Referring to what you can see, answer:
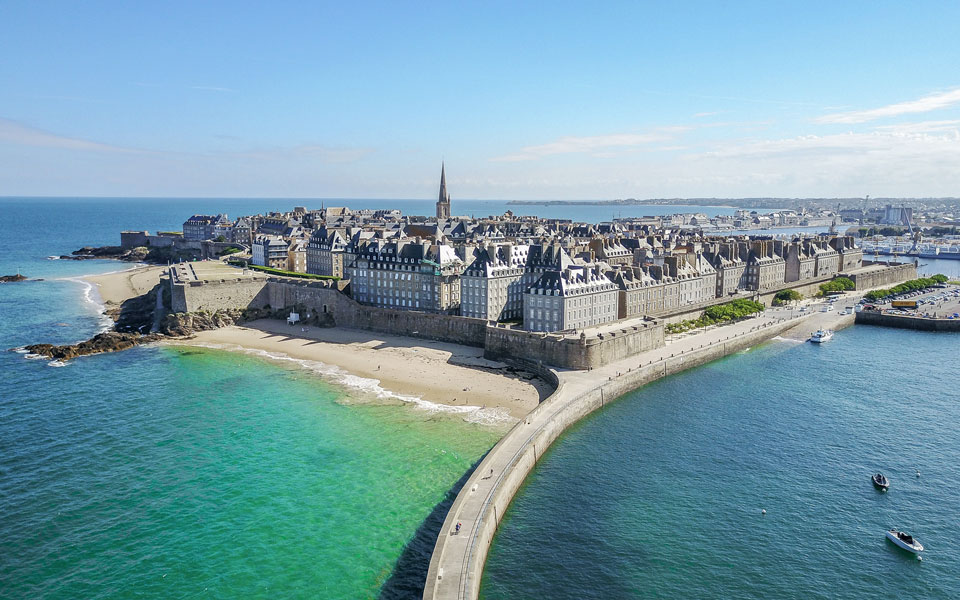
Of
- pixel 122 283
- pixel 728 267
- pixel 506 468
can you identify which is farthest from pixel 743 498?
pixel 122 283

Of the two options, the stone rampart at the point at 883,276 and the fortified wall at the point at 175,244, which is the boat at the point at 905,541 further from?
the fortified wall at the point at 175,244

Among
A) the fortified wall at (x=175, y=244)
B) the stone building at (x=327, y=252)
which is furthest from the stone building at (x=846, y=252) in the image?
the fortified wall at (x=175, y=244)

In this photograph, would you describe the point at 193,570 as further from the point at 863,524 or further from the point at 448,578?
the point at 863,524

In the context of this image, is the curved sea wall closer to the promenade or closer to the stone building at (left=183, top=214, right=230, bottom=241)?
the promenade

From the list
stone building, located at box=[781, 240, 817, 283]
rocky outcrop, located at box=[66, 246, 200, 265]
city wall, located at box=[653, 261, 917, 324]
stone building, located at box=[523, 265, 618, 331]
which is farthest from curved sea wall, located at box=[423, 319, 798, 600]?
rocky outcrop, located at box=[66, 246, 200, 265]

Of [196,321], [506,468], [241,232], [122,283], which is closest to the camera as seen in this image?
[506,468]

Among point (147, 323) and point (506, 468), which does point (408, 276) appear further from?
point (506, 468)
